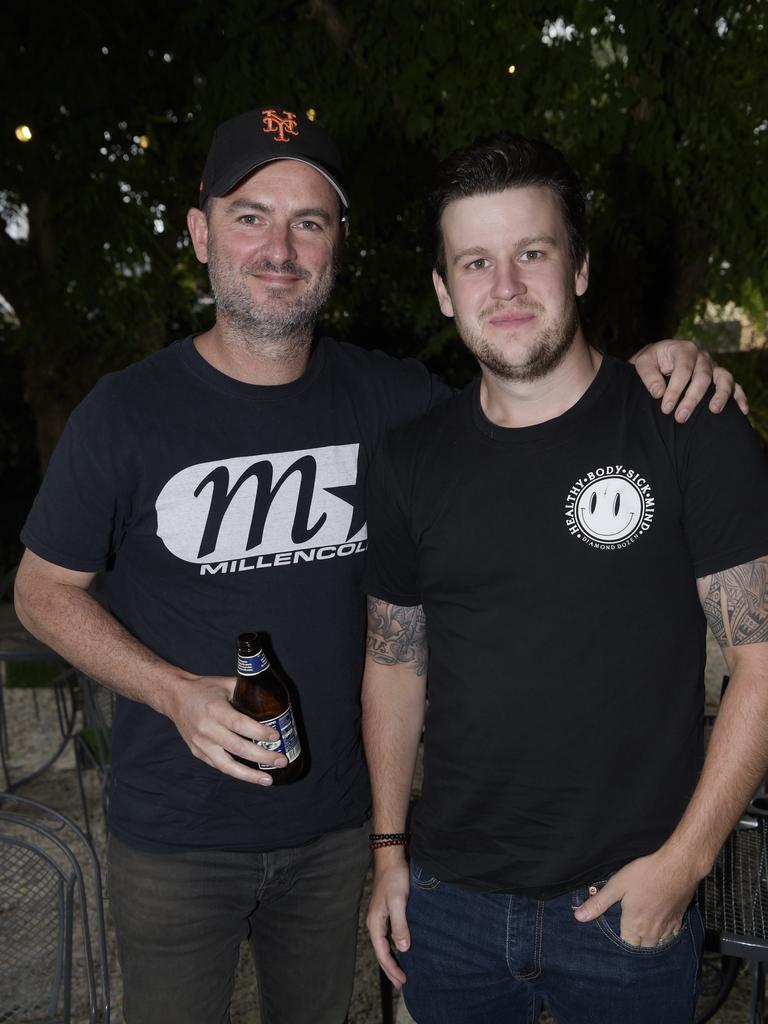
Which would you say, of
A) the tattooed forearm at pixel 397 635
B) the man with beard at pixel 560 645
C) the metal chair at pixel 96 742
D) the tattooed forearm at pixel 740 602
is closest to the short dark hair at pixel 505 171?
the man with beard at pixel 560 645

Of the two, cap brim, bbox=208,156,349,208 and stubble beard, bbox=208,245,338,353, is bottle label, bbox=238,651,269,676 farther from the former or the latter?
cap brim, bbox=208,156,349,208

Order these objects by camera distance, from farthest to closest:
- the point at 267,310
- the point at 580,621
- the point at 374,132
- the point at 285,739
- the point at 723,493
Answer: the point at 374,132
the point at 267,310
the point at 285,739
the point at 580,621
the point at 723,493

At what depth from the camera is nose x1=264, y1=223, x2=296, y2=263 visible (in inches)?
83.8

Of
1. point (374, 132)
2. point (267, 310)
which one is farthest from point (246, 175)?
point (374, 132)

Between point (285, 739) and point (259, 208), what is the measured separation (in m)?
1.22

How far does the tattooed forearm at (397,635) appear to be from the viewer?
211 centimetres

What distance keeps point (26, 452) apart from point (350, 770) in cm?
806

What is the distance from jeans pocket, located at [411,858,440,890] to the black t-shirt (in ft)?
0.12

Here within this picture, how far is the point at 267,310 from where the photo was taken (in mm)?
2113

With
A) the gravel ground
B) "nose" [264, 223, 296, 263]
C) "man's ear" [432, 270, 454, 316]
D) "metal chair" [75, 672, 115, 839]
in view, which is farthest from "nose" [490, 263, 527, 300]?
"metal chair" [75, 672, 115, 839]

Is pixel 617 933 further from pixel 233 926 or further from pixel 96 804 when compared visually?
pixel 96 804

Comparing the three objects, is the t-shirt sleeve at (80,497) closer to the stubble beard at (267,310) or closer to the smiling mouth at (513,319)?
the stubble beard at (267,310)

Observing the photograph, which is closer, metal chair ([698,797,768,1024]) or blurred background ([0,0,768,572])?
metal chair ([698,797,768,1024])

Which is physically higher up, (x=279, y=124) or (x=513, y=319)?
(x=279, y=124)
